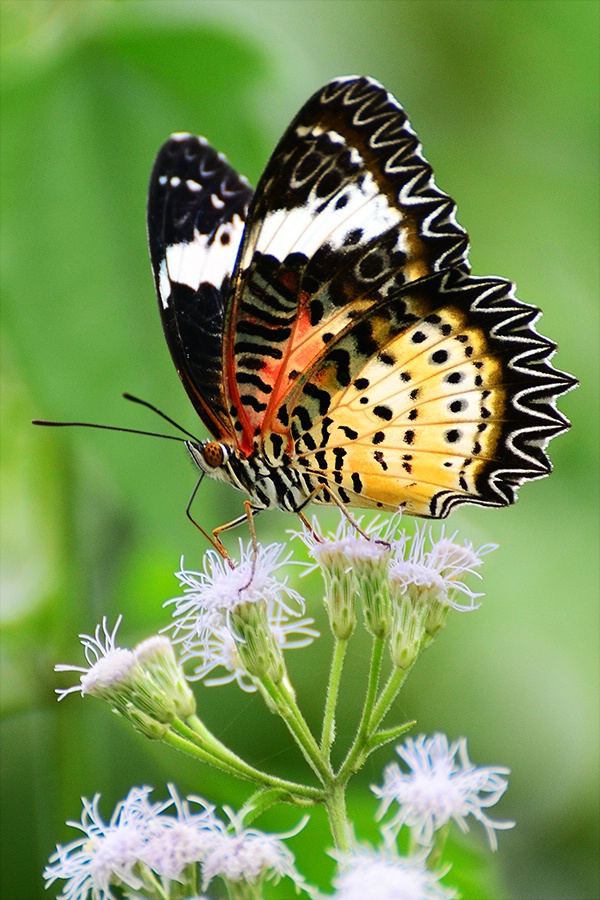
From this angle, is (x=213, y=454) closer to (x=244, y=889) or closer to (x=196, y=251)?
(x=196, y=251)

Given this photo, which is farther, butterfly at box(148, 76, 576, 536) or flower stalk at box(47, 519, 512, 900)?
butterfly at box(148, 76, 576, 536)

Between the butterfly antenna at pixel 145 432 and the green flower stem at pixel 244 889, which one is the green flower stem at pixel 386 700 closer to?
the green flower stem at pixel 244 889

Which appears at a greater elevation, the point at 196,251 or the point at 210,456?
the point at 196,251

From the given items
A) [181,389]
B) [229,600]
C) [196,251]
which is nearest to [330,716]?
[229,600]

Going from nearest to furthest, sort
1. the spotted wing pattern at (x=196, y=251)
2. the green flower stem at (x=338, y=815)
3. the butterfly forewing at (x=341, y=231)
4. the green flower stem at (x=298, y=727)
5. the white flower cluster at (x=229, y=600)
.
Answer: the green flower stem at (x=338, y=815) < the green flower stem at (x=298, y=727) < the white flower cluster at (x=229, y=600) < the butterfly forewing at (x=341, y=231) < the spotted wing pattern at (x=196, y=251)

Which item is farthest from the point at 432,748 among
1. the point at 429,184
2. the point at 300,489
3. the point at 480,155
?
the point at 480,155

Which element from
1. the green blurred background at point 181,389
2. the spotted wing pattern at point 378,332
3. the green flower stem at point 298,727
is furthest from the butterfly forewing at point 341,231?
the green flower stem at point 298,727

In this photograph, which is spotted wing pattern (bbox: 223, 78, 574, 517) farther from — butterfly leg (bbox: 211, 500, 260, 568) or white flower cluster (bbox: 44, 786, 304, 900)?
white flower cluster (bbox: 44, 786, 304, 900)

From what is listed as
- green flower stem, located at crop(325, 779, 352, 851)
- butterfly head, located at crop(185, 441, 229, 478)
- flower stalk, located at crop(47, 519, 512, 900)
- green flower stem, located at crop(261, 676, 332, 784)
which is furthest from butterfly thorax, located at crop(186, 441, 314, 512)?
green flower stem, located at crop(325, 779, 352, 851)
